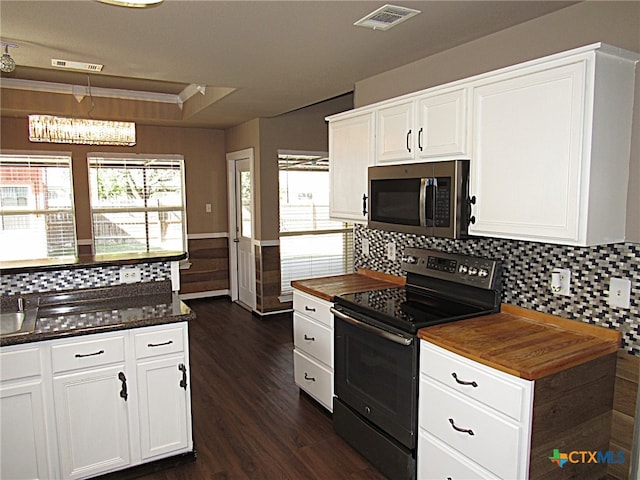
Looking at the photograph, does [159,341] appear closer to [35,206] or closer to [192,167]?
[35,206]

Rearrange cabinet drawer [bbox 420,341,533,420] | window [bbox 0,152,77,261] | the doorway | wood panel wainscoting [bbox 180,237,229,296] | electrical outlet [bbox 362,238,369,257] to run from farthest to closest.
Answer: wood panel wainscoting [bbox 180,237,229,296]
the doorway
window [bbox 0,152,77,261]
electrical outlet [bbox 362,238,369,257]
cabinet drawer [bbox 420,341,533,420]

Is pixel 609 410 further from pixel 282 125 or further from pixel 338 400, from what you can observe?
pixel 282 125

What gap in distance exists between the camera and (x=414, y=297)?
2.90m

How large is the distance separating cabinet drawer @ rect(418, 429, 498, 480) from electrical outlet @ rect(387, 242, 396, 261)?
1398 millimetres

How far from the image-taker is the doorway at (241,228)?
19.0 feet

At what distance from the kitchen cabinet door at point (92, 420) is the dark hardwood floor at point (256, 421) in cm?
30

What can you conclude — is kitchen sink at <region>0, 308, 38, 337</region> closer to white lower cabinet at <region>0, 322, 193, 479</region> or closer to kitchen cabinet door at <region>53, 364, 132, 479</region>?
white lower cabinet at <region>0, 322, 193, 479</region>

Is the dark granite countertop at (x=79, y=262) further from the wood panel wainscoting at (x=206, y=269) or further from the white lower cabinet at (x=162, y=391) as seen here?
the wood panel wainscoting at (x=206, y=269)

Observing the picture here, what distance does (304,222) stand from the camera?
587 centimetres

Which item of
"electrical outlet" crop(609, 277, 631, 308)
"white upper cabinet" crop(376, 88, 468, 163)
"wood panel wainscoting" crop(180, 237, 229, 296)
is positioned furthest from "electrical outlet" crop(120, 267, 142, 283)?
"wood panel wainscoting" crop(180, 237, 229, 296)

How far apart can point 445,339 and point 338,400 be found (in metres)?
1.08

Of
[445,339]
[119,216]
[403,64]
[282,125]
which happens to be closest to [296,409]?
[445,339]

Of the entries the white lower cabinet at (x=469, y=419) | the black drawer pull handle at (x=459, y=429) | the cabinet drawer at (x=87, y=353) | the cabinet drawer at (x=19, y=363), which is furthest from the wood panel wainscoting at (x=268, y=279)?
the black drawer pull handle at (x=459, y=429)

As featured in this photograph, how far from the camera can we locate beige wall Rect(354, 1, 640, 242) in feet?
6.47
